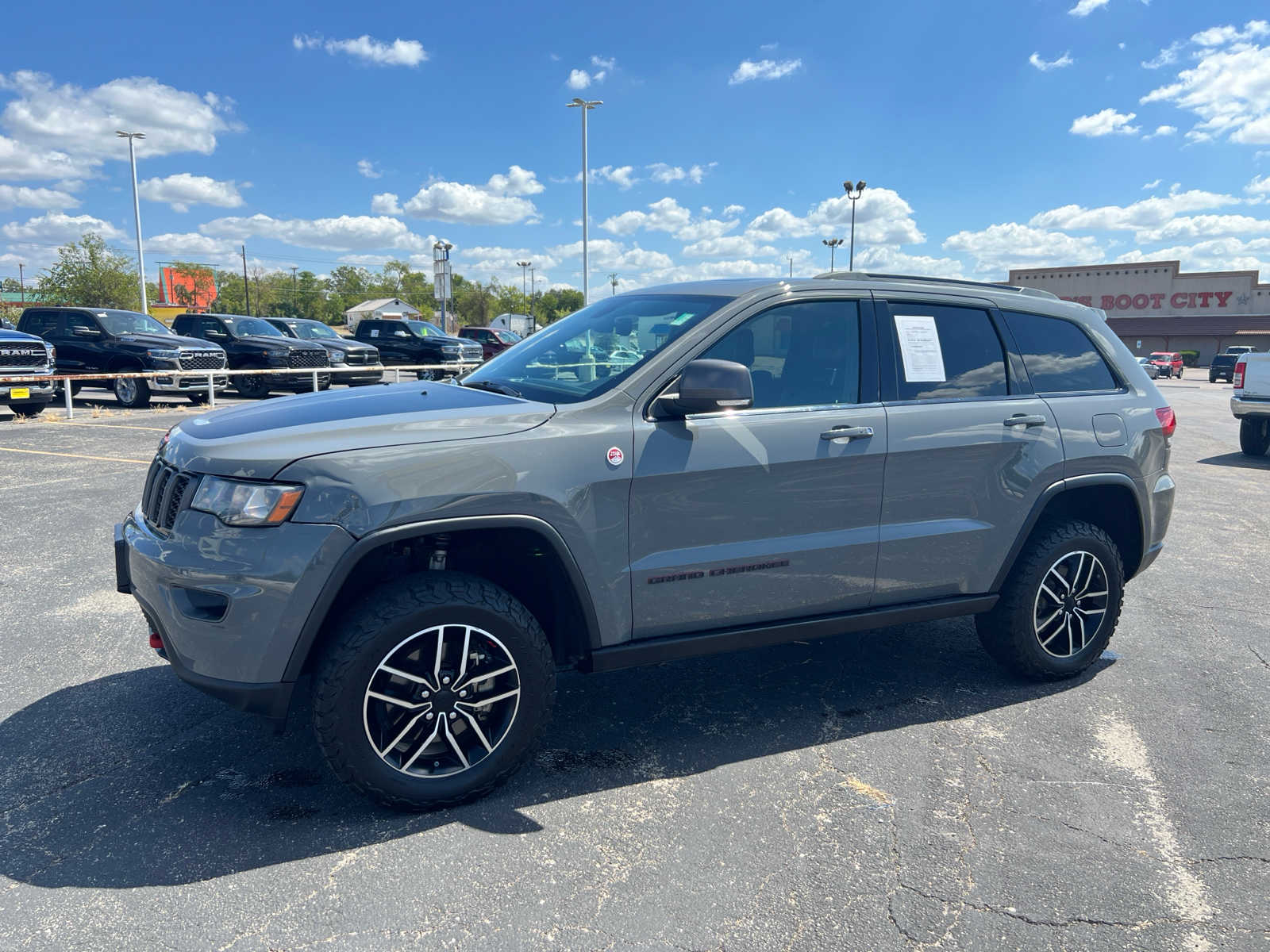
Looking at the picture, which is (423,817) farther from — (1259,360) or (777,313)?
(1259,360)

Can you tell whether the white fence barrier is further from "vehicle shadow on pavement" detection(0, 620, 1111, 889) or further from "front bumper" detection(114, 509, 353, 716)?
"front bumper" detection(114, 509, 353, 716)

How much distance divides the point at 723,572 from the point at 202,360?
17519 mm

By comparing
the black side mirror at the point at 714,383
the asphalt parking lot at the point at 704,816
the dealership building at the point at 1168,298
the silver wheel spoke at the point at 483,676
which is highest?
the dealership building at the point at 1168,298

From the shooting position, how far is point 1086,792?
3324 millimetres

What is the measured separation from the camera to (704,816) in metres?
3.12

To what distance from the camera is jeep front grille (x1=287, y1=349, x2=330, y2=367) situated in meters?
20.8

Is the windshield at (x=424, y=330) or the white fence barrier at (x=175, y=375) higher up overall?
the windshield at (x=424, y=330)

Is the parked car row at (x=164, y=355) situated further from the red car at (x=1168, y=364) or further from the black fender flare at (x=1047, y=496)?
the red car at (x=1168, y=364)

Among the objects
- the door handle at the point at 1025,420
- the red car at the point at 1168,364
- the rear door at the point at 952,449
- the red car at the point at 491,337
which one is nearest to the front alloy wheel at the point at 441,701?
the rear door at the point at 952,449

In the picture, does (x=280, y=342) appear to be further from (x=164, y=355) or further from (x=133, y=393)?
(x=133, y=393)

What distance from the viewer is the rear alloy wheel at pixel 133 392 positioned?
17.6 m

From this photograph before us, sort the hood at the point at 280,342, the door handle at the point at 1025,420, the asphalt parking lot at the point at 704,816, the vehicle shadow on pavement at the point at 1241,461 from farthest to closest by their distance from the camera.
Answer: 1. the hood at the point at 280,342
2. the vehicle shadow on pavement at the point at 1241,461
3. the door handle at the point at 1025,420
4. the asphalt parking lot at the point at 704,816

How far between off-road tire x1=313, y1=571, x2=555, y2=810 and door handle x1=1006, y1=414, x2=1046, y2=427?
2.31m

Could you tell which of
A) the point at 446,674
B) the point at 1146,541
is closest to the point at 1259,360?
the point at 1146,541
